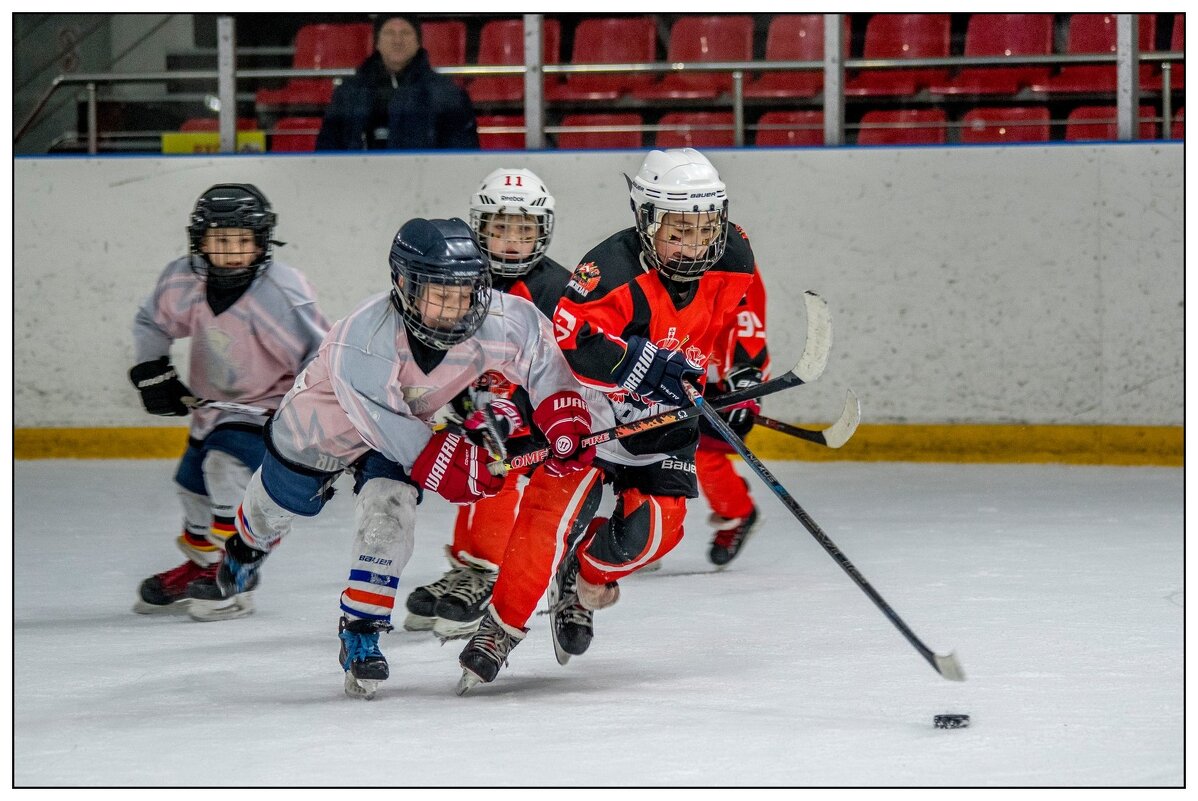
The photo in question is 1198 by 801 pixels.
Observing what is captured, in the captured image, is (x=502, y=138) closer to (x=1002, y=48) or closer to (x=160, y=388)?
(x=1002, y=48)

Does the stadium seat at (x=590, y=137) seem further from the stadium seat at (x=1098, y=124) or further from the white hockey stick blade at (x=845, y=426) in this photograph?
the white hockey stick blade at (x=845, y=426)

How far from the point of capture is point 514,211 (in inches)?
141

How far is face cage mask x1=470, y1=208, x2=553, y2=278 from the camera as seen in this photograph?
11.7ft

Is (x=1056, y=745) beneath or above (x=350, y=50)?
beneath

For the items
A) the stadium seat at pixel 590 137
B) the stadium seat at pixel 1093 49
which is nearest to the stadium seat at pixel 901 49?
the stadium seat at pixel 1093 49

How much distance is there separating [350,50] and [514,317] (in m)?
3.80

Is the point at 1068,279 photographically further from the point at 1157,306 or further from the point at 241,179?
the point at 241,179

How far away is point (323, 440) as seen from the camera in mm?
2996

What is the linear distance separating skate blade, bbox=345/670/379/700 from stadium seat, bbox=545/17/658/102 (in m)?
3.80

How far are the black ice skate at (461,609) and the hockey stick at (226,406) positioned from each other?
61 centimetres

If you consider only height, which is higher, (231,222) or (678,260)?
(231,222)

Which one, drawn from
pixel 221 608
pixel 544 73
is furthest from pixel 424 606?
pixel 544 73

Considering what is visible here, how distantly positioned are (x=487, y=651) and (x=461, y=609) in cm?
55

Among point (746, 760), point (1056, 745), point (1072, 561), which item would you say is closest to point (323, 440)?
point (746, 760)
